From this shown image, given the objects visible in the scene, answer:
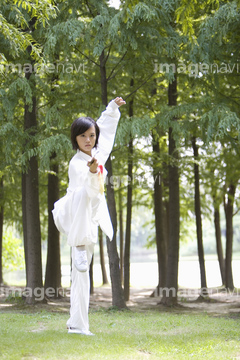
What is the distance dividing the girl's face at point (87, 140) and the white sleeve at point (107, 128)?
0.24m

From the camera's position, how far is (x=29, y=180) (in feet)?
32.8

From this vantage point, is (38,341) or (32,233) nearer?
(38,341)

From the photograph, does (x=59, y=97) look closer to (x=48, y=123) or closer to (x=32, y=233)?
(x=48, y=123)

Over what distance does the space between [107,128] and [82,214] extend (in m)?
1.19

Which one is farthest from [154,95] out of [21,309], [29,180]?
[21,309]

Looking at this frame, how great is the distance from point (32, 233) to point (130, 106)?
14.0ft

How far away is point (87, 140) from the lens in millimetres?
4891

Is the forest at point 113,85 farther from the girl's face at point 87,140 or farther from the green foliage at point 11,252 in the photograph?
the green foliage at point 11,252
